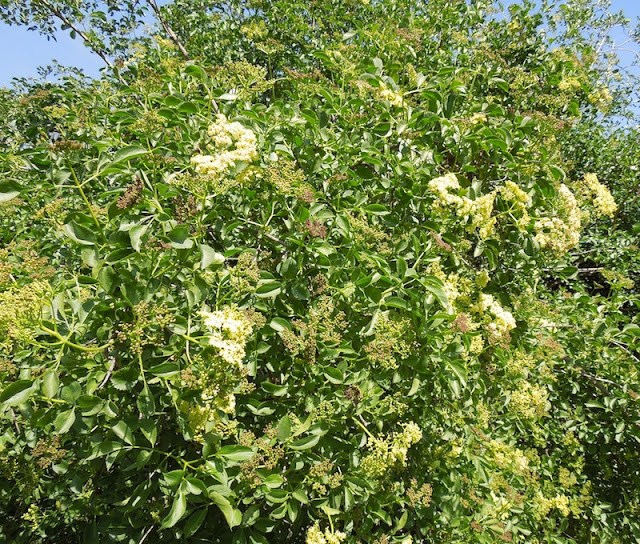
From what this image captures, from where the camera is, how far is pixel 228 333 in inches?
62.0

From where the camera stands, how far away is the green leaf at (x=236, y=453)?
5.14ft

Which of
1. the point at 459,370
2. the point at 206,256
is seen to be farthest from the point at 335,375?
the point at 206,256

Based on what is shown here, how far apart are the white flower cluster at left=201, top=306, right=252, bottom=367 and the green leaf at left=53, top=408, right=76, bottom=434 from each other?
48 cm

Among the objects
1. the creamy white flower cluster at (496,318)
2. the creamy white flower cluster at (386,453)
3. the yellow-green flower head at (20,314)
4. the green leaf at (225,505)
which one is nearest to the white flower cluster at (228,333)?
the green leaf at (225,505)

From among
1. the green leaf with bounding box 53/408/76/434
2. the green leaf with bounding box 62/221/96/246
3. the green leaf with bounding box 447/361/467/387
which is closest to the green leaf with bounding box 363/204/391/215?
the green leaf with bounding box 447/361/467/387

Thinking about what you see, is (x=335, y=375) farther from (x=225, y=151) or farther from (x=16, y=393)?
(x=16, y=393)

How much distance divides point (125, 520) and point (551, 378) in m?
2.26

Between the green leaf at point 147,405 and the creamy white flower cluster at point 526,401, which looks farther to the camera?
the creamy white flower cluster at point 526,401

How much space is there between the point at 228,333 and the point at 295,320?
1.35 feet

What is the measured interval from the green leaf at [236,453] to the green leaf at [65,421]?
455mm

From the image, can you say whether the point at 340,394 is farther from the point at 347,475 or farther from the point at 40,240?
the point at 40,240

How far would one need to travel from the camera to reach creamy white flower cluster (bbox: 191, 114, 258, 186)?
1654 mm

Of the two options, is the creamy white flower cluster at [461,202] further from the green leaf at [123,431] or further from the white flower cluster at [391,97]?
the green leaf at [123,431]

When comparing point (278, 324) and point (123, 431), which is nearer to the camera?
point (123, 431)
